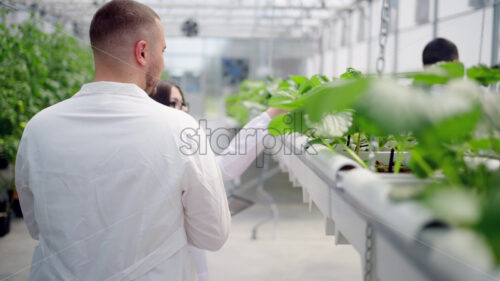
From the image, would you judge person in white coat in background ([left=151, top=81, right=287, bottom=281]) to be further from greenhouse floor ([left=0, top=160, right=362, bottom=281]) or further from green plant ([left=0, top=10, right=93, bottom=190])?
green plant ([left=0, top=10, right=93, bottom=190])

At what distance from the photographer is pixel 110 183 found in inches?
33.0

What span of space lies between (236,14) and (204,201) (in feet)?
39.3

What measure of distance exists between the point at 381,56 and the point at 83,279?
977 mm

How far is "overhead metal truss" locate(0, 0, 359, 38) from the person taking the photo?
9.85 metres

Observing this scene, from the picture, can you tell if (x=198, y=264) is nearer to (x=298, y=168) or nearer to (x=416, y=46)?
(x=298, y=168)

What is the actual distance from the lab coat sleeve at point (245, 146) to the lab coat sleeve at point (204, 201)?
58cm

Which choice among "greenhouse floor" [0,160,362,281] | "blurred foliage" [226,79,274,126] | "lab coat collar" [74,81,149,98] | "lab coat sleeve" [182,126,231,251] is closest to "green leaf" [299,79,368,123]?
"lab coat sleeve" [182,126,231,251]

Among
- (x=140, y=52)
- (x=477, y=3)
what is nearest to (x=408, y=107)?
(x=140, y=52)

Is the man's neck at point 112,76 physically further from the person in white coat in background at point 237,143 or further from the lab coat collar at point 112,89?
the person in white coat in background at point 237,143

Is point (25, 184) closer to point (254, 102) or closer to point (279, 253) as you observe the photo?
point (254, 102)

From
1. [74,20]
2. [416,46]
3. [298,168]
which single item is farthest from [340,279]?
[74,20]

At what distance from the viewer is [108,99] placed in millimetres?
897

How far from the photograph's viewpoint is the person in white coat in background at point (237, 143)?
151 centimetres

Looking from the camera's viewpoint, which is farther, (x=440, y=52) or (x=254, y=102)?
(x=254, y=102)
